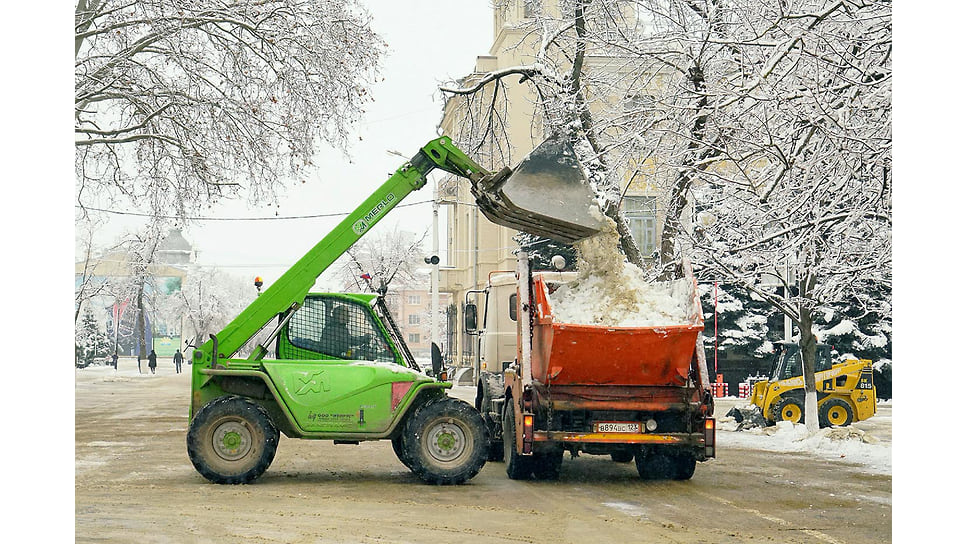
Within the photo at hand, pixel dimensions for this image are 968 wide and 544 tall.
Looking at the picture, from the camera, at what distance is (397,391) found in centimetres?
1112

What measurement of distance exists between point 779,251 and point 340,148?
6601mm

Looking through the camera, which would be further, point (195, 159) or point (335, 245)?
point (195, 159)

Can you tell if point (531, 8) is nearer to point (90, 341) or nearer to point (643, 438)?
point (643, 438)

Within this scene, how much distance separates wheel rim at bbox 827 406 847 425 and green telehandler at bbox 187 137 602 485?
1057 cm

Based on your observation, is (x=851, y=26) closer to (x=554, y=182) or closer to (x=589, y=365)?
(x=554, y=182)

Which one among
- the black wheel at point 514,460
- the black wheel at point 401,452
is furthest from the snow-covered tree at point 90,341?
the black wheel at point 514,460

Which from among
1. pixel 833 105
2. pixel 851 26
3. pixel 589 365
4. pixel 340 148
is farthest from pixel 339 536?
pixel 340 148

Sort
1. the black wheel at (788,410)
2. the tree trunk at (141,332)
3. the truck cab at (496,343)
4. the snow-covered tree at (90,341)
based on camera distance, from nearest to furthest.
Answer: the truck cab at (496,343), the black wheel at (788,410), the snow-covered tree at (90,341), the tree trunk at (141,332)

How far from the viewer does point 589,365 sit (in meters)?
10.9

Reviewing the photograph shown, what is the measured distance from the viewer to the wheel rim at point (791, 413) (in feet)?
66.5

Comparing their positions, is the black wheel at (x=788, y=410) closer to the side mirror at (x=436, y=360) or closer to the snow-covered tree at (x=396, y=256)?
A: the side mirror at (x=436, y=360)

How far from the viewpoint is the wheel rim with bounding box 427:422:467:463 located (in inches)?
437

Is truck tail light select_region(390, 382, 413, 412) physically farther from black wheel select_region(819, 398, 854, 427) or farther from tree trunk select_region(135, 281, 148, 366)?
tree trunk select_region(135, 281, 148, 366)

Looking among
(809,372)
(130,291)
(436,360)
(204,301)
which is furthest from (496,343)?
(204,301)
